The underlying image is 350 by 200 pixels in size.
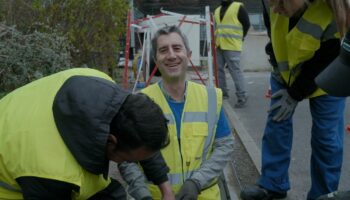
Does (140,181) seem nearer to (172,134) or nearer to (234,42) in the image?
(172,134)

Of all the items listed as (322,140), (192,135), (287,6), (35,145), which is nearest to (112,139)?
(35,145)

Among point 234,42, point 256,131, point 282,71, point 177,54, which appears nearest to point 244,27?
point 234,42

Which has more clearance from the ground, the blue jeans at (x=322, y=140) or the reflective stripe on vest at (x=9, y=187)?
the reflective stripe on vest at (x=9, y=187)

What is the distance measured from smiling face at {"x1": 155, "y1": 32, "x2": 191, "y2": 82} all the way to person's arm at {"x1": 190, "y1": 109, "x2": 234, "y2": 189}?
355 mm

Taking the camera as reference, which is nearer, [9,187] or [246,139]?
[9,187]

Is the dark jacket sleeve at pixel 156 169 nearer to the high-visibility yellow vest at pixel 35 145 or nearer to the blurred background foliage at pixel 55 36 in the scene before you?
the high-visibility yellow vest at pixel 35 145

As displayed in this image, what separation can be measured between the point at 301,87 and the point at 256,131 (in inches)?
116

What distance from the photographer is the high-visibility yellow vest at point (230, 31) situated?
812 centimetres

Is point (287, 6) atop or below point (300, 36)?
atop

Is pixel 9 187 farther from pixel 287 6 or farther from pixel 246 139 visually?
pixel 246 139

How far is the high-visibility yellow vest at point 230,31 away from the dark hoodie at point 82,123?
249 inches

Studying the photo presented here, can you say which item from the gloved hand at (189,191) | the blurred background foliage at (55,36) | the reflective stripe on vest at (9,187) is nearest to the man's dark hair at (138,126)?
the reflective stripe on vest at (9,187)

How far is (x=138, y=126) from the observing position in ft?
6.03

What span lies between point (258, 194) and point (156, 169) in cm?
151
